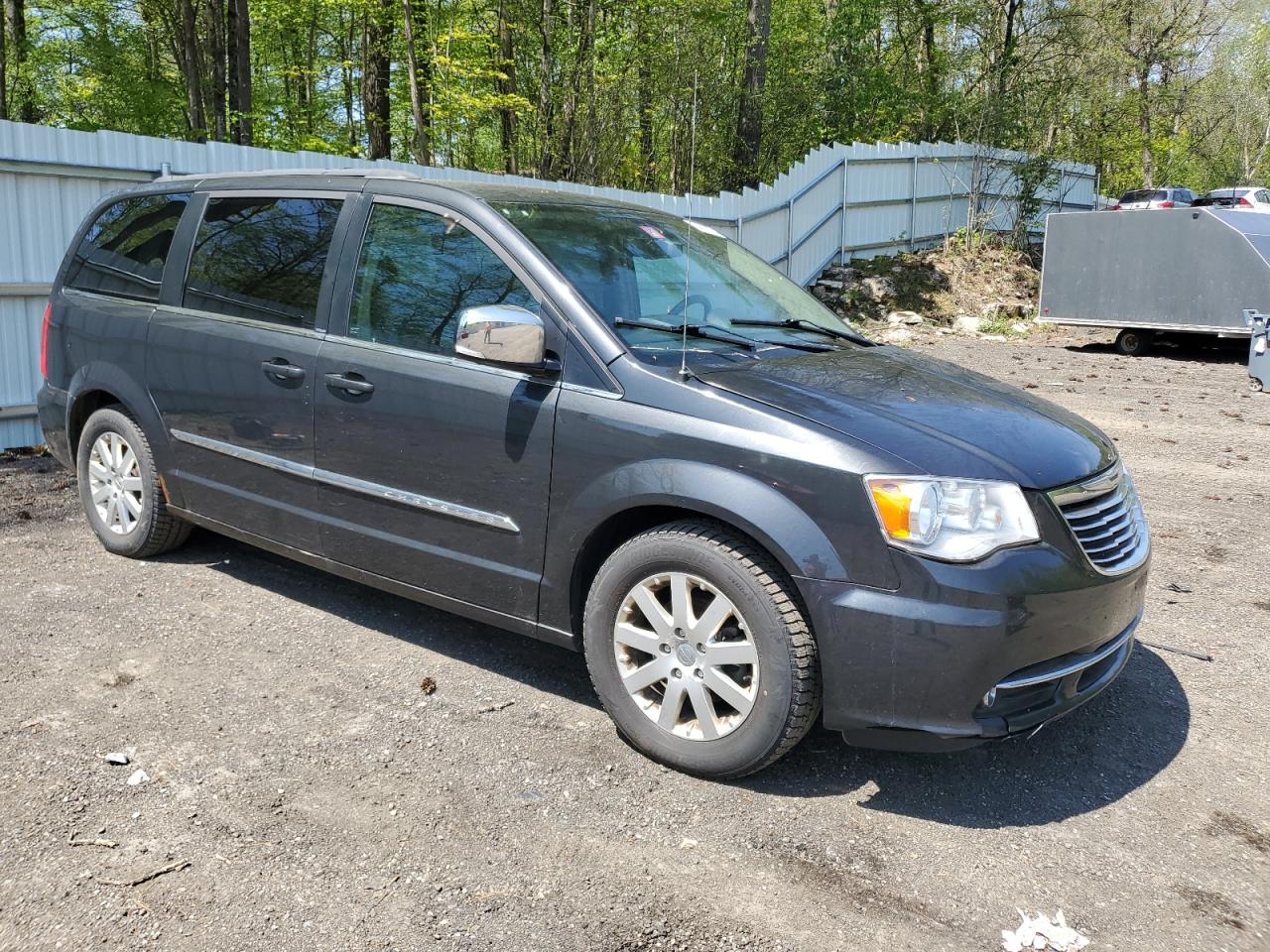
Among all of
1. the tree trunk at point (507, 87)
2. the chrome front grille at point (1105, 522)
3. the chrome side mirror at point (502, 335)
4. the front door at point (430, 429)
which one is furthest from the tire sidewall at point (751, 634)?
the tree trunk at point (507, 87)

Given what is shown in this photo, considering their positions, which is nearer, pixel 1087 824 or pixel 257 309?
Answer: pixel 1087 824

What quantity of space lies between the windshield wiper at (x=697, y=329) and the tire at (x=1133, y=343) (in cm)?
1319

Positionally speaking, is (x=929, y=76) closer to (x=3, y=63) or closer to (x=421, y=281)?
(x=3, y=63)

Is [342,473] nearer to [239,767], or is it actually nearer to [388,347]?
[388,347]

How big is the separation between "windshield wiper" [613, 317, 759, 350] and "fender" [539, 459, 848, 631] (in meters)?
0.59

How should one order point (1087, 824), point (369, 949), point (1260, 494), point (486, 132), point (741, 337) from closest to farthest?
1. point (369, 949)
2. point (1087, 824)
3. point (741, 337)
4. point (1260, 494)
5. point (486, 132)

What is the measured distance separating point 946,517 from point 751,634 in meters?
0.65

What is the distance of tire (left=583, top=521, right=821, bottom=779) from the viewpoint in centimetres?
315

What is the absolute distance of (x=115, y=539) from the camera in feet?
17.9

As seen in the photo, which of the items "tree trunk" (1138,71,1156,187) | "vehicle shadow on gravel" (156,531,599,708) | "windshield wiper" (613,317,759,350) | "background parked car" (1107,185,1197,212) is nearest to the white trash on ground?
"vehicle shadow on gravel" (156,531,599,708)

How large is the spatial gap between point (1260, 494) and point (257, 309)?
21.1 ft

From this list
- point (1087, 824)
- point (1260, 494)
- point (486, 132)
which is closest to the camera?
point (1087, 824)

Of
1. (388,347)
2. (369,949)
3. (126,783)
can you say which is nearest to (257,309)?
(388,347)

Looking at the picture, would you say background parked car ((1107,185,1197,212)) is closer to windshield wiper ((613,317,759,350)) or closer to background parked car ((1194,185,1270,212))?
background parked car ((1194,185,1270,212))
